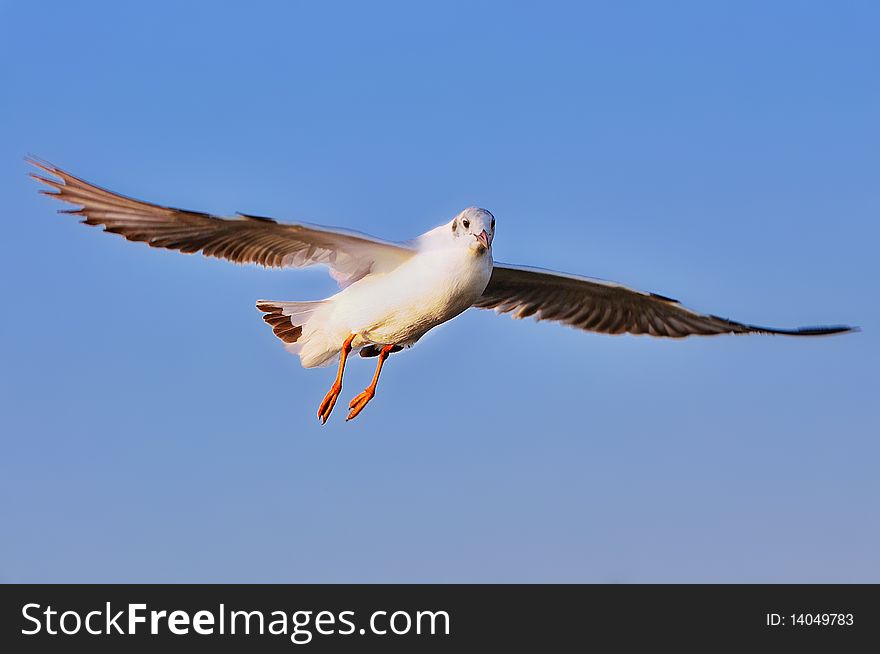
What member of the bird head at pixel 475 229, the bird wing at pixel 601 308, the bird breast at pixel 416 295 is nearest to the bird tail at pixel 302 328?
the bird breast at pixel 416 295

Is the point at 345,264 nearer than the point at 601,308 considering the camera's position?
Yes

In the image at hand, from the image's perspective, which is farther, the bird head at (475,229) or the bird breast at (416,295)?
the bird breast at (416,295)

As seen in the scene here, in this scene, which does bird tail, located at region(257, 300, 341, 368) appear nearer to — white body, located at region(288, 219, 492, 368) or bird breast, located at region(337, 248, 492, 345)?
white body, located at region(288, 219, 492, 368)

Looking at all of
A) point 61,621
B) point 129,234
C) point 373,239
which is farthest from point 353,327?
point 61,621

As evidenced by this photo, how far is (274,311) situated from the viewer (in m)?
13.4

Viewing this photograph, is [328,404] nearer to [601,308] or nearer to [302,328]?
[302,328]

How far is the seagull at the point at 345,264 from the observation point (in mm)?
11953

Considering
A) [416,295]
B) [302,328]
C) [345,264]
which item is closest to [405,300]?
[416,295]

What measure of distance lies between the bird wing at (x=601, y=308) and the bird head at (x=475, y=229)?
2.16 meters

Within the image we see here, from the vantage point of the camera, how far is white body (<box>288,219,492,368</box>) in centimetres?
1198

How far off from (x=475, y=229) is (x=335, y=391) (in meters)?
2.29

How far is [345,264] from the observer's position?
504 inches

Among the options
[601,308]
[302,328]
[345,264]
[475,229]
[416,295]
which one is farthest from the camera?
[601,308]

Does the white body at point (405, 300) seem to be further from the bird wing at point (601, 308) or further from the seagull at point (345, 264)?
the bird wing at point (601, 308)
